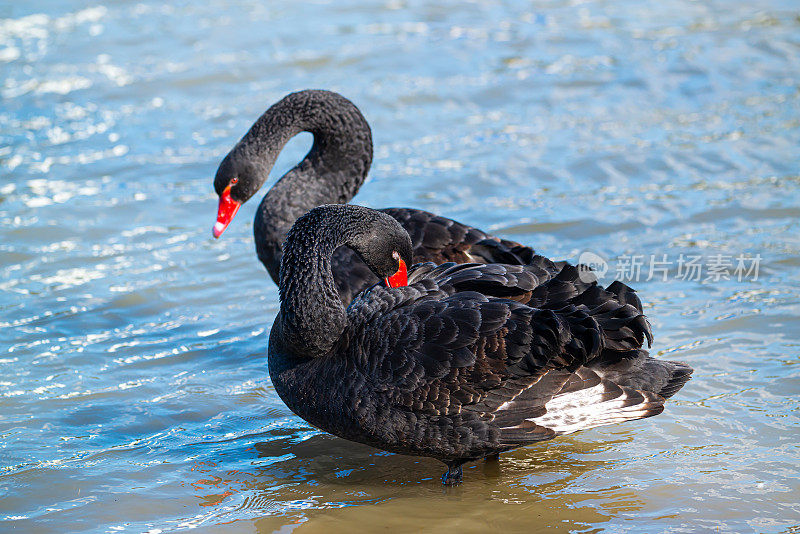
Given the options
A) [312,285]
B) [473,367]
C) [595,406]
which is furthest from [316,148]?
[595,406]

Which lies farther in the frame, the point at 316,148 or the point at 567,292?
the point at 316,148

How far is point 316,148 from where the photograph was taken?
23.0 ft

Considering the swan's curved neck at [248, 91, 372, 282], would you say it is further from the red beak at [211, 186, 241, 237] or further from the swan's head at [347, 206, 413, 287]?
the swan's head at [347, 206, 413, 287]

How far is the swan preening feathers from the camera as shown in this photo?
4391 mm

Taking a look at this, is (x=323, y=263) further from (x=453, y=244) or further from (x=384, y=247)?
(x=453, y=244)

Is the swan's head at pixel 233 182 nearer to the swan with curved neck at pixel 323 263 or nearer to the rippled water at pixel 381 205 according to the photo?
the rippled water at pixel 381 205

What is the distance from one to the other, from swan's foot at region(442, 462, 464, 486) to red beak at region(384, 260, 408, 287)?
3.24 feet

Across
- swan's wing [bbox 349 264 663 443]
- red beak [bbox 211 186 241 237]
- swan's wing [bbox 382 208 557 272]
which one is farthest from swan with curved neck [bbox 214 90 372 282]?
swan's wing [bbox 349 264 663 443]

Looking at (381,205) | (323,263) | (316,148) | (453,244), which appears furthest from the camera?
(381,205)

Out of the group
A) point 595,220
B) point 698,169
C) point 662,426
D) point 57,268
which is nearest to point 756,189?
point 698,169

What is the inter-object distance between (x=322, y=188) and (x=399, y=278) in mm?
1970

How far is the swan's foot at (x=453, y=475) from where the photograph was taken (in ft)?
15.3

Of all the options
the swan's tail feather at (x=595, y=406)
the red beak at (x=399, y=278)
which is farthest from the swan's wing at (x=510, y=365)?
the red beak at (x=399, y=278)

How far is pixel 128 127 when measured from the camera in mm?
9930
